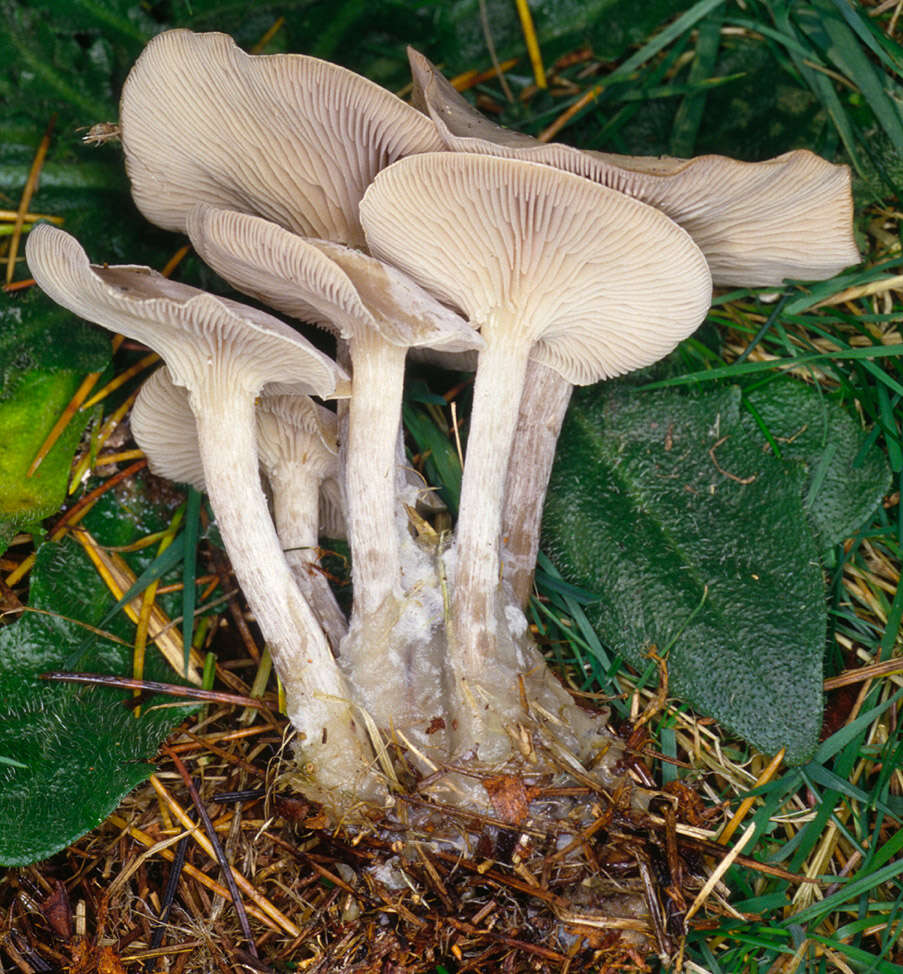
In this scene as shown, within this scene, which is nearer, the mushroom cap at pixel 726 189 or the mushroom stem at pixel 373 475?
the mushroom cap at pixel 726 189

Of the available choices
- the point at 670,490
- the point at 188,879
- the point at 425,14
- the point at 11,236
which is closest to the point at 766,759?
the point at 670,490

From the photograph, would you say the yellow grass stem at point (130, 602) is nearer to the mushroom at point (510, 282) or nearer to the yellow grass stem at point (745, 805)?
the mushroom at point (510, 282)

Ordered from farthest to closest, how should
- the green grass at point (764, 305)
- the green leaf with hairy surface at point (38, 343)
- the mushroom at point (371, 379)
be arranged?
the green leaf with hairy surface at point (38, 343) → the green grass at point (764, 305) → the mushroom at point (371, 379)

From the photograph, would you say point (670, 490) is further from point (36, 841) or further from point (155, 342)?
point (36, 841)

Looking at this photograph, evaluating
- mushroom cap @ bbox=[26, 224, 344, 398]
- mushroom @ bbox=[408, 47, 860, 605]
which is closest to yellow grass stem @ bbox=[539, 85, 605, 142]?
mushroom @ bbox=[408, 47, 860, 605]

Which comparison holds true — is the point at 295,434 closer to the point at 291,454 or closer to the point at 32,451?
the point at 291,454

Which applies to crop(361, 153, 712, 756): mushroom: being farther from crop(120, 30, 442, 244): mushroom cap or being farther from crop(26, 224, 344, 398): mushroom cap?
crop(26, 224, 344, 398): mushroom cap

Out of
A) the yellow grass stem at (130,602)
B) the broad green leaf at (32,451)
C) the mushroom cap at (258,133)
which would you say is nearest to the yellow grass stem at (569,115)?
the mushroom cap at (258,133)
